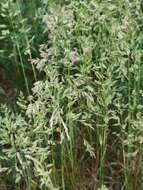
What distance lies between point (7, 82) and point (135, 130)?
3.09ft

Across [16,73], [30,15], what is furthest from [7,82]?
[30,15]

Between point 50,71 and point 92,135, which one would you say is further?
point 92,135

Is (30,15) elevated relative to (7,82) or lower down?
elevated

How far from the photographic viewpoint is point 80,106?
1.66m

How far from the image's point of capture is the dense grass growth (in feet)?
4.84

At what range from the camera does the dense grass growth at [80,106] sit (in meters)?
1.48

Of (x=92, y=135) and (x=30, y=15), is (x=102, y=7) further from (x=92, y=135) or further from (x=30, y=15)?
(x=30, y=15)

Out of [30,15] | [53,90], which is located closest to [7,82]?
[30,15]

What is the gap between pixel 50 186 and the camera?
58.3 inches

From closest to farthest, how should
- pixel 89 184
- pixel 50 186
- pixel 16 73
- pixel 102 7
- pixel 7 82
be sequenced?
pixel 50 186 < pixel 102 7 < pixel 89 184 < pixel 16 73 < pixel 7 82

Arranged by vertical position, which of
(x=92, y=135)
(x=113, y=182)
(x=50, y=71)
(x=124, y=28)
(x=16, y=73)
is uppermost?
(x=124, y=28)

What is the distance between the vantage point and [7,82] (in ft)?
7.84

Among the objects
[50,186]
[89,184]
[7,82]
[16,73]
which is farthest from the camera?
[7,82]

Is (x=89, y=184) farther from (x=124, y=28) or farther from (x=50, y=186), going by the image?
(x=124, y=28)
